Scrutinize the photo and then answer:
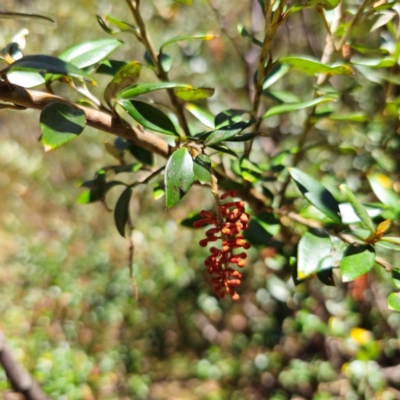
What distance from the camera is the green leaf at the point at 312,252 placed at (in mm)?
601

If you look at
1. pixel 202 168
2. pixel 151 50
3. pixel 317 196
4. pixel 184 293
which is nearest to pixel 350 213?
pixel 317 196

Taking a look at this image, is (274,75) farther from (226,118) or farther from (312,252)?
(312,252)

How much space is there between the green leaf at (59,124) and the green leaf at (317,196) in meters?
0.33

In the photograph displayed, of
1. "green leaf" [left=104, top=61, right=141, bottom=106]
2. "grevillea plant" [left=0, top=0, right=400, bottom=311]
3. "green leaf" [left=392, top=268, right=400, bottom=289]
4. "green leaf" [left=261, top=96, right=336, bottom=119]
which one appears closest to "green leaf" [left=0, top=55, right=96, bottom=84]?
"grevillea plant" [left=0, top=0, right=400, bottom=311]

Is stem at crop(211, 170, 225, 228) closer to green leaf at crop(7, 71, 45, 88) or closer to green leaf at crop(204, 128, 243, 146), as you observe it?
green leaf at crop(204, 128, 243, 146)

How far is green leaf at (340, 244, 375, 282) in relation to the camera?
0.54 m

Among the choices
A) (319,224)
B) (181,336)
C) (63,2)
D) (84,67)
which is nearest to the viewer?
(84,67)

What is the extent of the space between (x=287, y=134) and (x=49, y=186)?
1885 millimetres

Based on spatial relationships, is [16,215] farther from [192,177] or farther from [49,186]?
[192,177]

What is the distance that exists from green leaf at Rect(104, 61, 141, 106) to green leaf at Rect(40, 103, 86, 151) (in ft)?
0.37

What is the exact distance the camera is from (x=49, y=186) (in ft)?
10.1

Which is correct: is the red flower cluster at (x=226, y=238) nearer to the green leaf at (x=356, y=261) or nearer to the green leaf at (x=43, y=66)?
the green leaf at (x=356, y=261)

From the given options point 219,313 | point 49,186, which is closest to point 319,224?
point 219,313

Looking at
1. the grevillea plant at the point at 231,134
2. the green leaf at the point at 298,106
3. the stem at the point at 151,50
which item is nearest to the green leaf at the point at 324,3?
the grevillea plant at the point at 231,134
